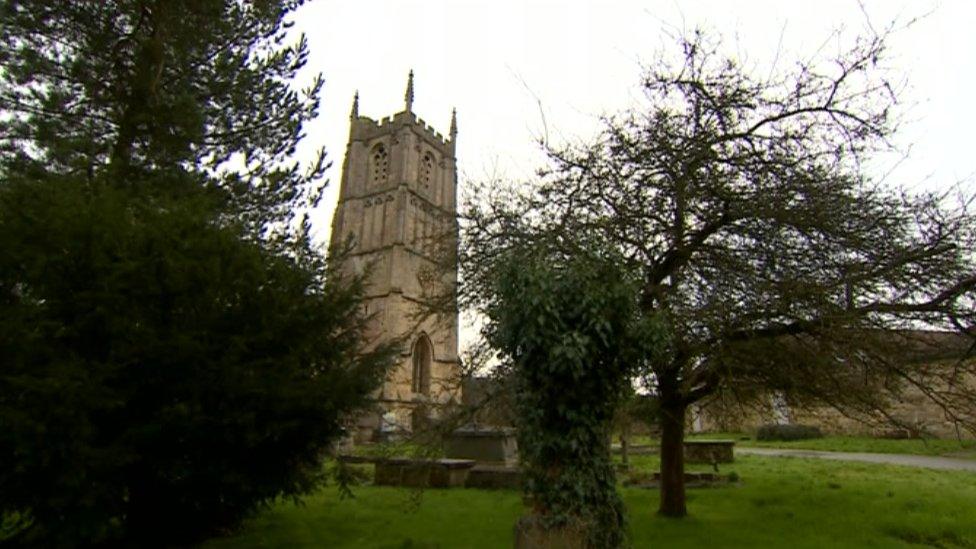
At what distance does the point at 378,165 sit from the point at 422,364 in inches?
644

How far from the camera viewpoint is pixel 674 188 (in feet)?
24.2

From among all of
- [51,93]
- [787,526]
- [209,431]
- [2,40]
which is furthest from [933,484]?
[2,40]

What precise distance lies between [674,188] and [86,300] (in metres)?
7.02

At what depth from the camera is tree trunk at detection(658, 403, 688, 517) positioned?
8.04 metres

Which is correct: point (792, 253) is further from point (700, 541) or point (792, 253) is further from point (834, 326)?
point (700, 541)

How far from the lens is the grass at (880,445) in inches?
692

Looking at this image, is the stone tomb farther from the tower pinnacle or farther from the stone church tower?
the tower pinnacle

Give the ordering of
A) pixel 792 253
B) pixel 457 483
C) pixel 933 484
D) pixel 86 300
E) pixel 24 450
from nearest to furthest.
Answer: pixel 24 450, pixel 86 300, pixel 792 253, pixel 933 484, pixel 457 483

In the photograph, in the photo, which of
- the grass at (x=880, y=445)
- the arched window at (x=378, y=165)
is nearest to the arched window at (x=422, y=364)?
the arched window at (x=378, y=165)

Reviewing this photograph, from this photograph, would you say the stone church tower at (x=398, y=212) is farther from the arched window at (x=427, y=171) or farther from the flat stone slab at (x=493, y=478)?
the flat stone slab at (x=493, y=478)

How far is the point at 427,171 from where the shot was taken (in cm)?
4444

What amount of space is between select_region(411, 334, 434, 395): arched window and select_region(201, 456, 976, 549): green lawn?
2670 centimetres

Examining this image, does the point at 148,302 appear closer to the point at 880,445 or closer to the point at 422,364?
the point at 880,445

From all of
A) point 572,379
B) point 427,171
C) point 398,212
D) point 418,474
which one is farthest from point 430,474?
point 427,171
